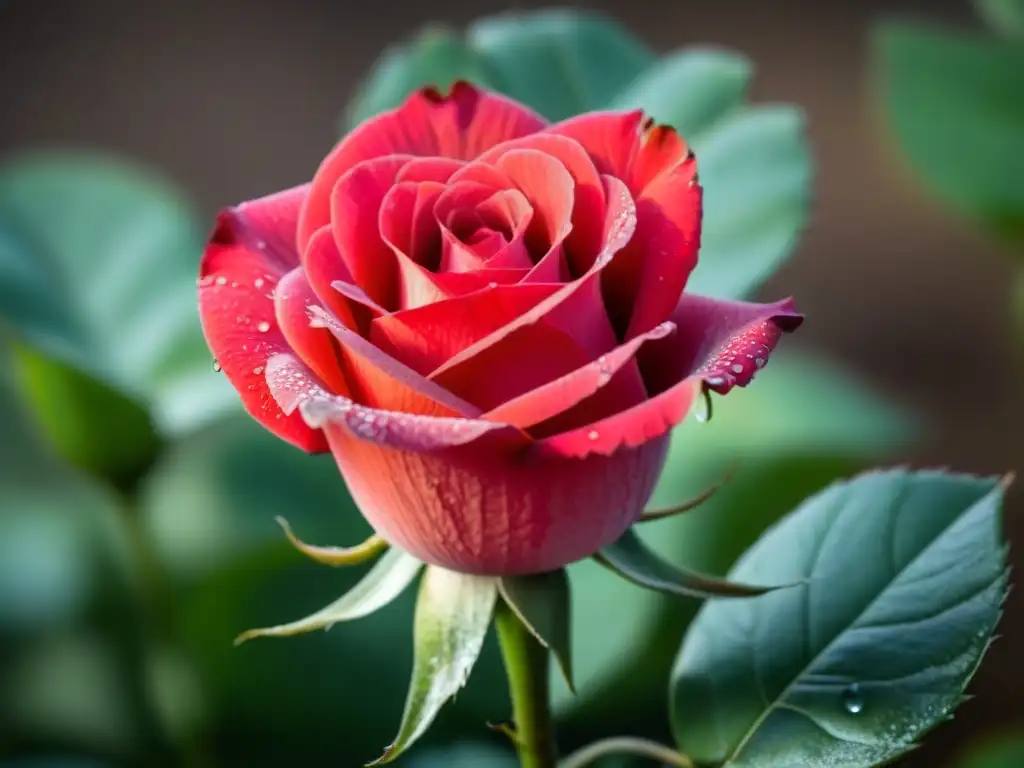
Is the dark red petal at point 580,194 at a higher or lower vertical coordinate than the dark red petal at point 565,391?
higher

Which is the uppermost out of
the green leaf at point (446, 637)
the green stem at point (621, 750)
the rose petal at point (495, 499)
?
the rose petal at point (495, 499)

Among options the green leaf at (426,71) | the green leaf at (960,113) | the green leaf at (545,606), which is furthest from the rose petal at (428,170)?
the green leaf at (960,113)

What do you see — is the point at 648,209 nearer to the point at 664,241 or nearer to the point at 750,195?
the point at 664,241

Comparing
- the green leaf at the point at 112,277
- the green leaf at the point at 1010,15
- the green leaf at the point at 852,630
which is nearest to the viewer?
the green leaf at the point at 852,630

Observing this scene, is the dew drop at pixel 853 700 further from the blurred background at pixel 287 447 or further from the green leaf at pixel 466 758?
the green leaf at pixel 466 758

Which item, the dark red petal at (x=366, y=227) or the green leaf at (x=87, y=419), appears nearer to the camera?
the dark red petal at (x=366, y=227)

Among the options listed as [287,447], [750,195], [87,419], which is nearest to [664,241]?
[750,195]

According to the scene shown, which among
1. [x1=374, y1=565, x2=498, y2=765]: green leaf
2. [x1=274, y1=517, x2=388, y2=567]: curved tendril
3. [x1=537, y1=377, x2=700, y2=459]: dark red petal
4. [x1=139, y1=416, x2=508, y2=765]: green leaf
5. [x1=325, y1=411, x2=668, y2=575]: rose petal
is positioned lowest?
[x1=139, y1=416, x2=508, y2=765]: green leaf

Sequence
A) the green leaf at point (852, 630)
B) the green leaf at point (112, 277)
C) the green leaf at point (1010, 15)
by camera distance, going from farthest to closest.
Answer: the green leaf at point (1010, 15) < the green leaf at point (112, 277) < the green leaf at point (852, 630)

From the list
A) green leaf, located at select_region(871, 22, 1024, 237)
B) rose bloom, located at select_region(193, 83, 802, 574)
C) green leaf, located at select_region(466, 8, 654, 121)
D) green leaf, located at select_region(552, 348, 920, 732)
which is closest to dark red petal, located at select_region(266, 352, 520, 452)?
rose bloom, located at select_region(193, 83, 802, 574)

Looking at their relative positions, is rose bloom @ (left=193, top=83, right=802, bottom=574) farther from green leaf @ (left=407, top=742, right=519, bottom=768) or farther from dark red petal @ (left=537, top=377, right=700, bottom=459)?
green leaf @ (left=407, top=742, right=519, bottom=768)
